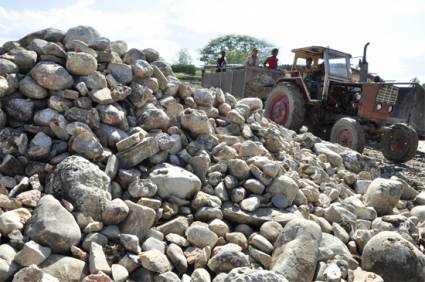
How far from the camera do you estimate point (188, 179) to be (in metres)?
3.70

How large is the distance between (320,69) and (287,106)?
1.03m

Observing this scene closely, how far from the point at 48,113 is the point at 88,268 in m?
1.59

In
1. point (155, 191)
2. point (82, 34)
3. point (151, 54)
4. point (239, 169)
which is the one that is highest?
point (82, 34)

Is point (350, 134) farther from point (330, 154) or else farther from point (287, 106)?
point (287, 106)

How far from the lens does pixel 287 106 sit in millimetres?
8852

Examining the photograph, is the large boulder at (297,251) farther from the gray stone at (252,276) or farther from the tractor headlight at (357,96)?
the tractor headlight at (357,96)

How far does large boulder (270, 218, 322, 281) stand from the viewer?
2.99 meters

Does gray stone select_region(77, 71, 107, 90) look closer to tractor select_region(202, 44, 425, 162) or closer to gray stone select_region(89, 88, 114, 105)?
gray stone select_region(89, 88, 114, 105)

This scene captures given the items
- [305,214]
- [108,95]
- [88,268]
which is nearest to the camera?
[88,268]

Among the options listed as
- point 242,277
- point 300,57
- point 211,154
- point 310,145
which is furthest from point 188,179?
point 300,57

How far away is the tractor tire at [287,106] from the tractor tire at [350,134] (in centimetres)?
106

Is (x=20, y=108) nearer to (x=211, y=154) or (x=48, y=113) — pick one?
(x=48, y=113)

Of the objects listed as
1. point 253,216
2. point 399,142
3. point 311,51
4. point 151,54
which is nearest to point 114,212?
point 253,216

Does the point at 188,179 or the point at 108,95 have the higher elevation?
the point at 108,95
